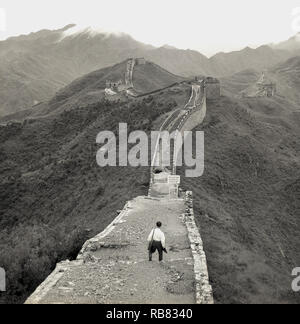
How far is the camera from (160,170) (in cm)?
2362

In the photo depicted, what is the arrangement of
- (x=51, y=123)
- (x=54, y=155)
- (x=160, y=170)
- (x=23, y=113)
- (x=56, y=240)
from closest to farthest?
1. (x=56, y=240)
2. (x=160, y=170)
3. (x=54, y=155)
4. (x=51, y=123)
5. (x=23, y=113)

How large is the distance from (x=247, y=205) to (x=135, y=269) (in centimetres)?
1915

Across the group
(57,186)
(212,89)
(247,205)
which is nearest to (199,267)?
(247,205)

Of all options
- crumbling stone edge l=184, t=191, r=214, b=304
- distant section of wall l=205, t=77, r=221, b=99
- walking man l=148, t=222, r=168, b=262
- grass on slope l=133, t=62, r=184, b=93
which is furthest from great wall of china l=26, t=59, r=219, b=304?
grass on slope l=133, t=62, r=184, b=93

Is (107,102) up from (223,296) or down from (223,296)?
up

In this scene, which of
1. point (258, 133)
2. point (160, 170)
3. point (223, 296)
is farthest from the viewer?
point (258, 133)

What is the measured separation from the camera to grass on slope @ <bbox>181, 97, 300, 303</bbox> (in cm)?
1560

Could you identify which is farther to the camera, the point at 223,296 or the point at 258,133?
the point at 258,133

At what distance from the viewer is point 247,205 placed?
30219mm

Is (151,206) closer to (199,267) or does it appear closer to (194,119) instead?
(199,267)

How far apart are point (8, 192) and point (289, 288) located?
962 inches

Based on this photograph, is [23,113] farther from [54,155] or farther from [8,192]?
[8,192]

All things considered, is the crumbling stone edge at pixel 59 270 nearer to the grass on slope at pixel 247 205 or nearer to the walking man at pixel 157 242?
the walking man at pixel 157 242
